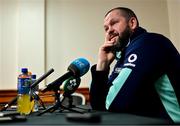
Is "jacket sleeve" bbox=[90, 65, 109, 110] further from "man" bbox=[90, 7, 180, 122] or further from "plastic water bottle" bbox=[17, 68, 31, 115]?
"plastic water bottle" bbox=[17, 68, 31, 115]

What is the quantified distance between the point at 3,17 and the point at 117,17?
261cm

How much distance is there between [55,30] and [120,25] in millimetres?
2318

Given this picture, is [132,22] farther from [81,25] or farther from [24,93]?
[81,25]

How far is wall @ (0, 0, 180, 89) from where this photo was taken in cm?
357

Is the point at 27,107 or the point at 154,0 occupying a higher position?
the point at 154,0

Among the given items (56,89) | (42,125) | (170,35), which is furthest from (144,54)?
(170,35)

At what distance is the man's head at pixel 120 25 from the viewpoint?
150cm

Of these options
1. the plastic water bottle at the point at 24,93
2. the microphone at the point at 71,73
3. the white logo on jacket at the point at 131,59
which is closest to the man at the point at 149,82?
the white logo on jacket at the point at 131,59

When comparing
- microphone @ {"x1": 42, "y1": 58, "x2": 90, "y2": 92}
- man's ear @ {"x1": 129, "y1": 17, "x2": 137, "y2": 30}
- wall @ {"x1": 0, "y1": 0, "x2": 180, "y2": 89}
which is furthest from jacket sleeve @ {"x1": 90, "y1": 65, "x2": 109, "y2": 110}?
wall @ {"x1": 0, "y1": 0, "x2": 180, "y2": 89}

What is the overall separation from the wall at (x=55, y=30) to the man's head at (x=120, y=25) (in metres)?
2.11

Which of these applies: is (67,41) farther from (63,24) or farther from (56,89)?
(56,89)

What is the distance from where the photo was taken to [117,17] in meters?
1.54

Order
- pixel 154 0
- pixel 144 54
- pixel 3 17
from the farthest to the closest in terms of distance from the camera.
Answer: pixel 154 0, pixel 3 17, pixel 144 54

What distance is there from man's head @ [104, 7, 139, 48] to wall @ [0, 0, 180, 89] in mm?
2113
